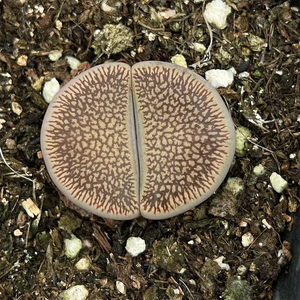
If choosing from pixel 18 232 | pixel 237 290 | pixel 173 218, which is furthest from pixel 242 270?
pixel 18 232

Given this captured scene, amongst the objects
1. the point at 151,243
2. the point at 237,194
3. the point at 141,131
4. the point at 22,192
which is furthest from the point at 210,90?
the point at 22,192

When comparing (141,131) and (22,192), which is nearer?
(141,131)

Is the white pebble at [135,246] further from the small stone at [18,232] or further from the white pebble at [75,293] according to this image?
the small stone at [18,232]

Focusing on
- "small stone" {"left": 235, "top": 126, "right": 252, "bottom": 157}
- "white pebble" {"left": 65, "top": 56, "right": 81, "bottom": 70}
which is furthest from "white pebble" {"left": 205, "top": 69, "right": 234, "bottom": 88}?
"white pebble" {"left": 65, "top": 56, "right": 81, "bottom": 70}

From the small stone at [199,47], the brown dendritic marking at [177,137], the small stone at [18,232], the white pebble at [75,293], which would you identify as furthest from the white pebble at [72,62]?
the white pebble at [75,293]

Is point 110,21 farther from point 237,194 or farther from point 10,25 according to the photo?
point 237,194

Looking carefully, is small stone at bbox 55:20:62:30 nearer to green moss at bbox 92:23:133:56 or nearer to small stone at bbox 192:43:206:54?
green moss at bbox 92:23:133:56
